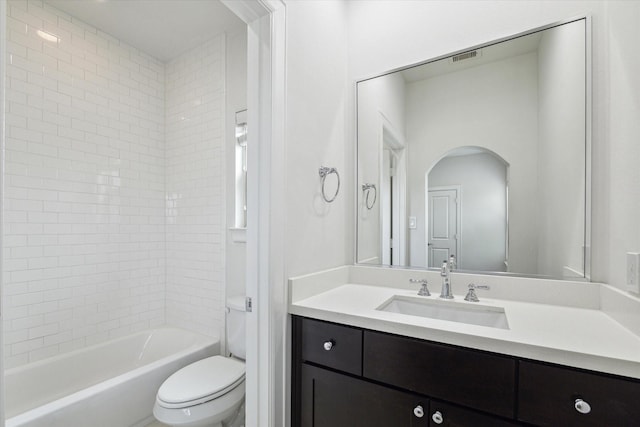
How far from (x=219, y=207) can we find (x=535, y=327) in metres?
2.02

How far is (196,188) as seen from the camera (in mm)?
2439

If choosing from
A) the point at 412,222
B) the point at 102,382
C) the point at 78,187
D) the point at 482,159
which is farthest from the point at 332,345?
the point at 78,187

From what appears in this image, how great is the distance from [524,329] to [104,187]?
2.72 meters

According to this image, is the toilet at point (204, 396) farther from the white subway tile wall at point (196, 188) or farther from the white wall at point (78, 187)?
the white wall at point (78, 187)

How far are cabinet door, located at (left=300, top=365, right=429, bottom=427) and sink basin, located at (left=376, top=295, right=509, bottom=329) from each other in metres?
0.33

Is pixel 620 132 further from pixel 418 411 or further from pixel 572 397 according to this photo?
pixel 418 411

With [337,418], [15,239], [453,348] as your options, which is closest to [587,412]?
[453,348]

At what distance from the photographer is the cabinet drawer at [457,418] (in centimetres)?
91

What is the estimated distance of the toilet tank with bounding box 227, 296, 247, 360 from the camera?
78.7 inches

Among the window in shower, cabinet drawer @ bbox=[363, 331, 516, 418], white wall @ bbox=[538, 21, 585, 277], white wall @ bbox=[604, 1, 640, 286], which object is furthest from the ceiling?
cabinet drawer @ bbox=[363, 331, 516, 418]

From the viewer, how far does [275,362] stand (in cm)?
123

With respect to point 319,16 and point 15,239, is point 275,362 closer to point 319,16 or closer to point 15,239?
point 319,16

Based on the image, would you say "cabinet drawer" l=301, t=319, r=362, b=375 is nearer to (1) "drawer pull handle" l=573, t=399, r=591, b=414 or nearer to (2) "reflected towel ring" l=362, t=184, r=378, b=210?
(1) "drawer pull handle" l=573, t=399, r=591, b=414

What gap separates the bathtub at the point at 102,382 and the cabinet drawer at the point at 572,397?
1.92 metres
